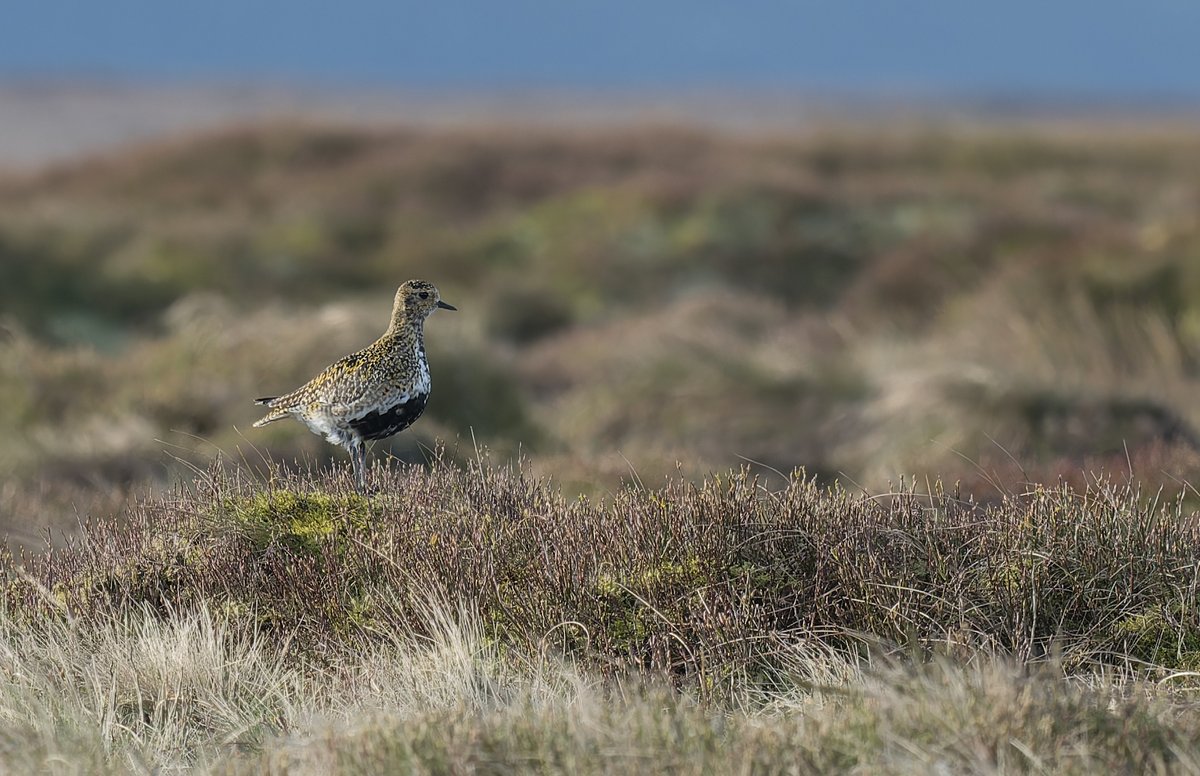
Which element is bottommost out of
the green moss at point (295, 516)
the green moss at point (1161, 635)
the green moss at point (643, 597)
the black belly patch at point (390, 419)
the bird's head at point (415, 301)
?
the green moss at point (1161, 635)

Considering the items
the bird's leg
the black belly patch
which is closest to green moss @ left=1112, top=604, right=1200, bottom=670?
the black belly patch

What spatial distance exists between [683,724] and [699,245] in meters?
21.1

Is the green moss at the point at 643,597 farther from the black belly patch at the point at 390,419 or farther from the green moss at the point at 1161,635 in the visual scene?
the green moss at the point at 1161,635

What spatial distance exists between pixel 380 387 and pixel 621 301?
17.3 m

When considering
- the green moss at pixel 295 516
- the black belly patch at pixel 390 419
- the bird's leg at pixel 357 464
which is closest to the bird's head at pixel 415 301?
the black belly patch at pixel 390 419

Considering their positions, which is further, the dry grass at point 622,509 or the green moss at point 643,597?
the green moss at point 643,597

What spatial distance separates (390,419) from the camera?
5660 millimetres

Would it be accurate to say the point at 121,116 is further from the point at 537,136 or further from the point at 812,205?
the point at 812,205

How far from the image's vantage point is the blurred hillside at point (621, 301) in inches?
449

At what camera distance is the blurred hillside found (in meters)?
11.4

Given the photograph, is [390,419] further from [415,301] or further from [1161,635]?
[1161,635]

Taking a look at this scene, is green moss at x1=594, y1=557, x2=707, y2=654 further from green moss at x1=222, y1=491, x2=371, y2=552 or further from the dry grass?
green moss at x1=222, y1=491, x2=371, y2=552

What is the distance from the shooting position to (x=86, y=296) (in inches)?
822

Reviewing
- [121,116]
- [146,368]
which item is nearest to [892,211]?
[146,368]
